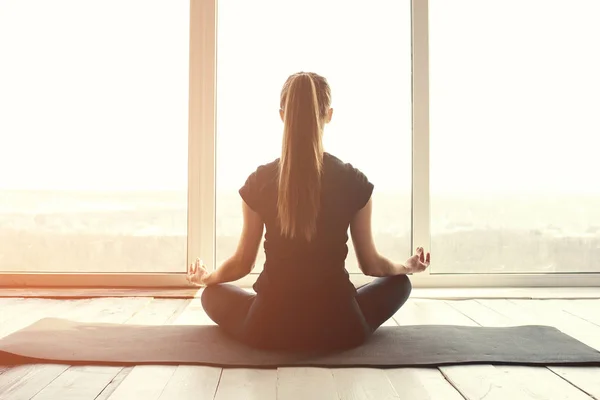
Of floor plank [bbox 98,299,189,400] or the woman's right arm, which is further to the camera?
the woman's right arm

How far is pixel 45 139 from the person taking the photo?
3.46 metres

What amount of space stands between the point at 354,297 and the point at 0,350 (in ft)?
3.80

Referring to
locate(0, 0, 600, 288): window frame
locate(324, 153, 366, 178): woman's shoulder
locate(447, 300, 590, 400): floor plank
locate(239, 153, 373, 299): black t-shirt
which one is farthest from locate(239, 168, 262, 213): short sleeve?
locate(0, 0, 600, 288): window frame

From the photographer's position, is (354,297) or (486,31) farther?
(486,31)

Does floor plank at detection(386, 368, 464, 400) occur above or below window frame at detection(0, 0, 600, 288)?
below

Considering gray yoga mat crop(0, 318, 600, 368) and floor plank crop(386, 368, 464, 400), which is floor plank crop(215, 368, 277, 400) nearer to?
gray yoga mat crop(0, 318, 600, 368)

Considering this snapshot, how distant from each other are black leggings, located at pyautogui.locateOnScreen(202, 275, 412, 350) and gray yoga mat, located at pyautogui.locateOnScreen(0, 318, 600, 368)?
0.16 ft

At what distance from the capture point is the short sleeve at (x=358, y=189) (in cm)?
206

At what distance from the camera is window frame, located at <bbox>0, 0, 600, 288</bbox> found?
11.3ft

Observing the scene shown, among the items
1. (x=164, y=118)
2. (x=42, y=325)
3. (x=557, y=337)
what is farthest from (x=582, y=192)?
(x=42, y=325)

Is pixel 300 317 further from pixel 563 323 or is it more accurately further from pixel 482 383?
pixel 563 323

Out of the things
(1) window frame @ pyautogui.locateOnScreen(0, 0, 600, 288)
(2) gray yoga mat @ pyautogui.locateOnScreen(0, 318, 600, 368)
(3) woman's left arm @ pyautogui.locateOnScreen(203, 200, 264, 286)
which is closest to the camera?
(2) gray yoga mat @ pyautogui.locateOnScreen(0, 318, 600, 368)

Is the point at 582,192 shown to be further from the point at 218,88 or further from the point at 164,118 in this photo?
the point at 164,118

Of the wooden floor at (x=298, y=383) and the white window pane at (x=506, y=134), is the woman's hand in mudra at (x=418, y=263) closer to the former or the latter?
the wooden floor at (x=298, y=383)
